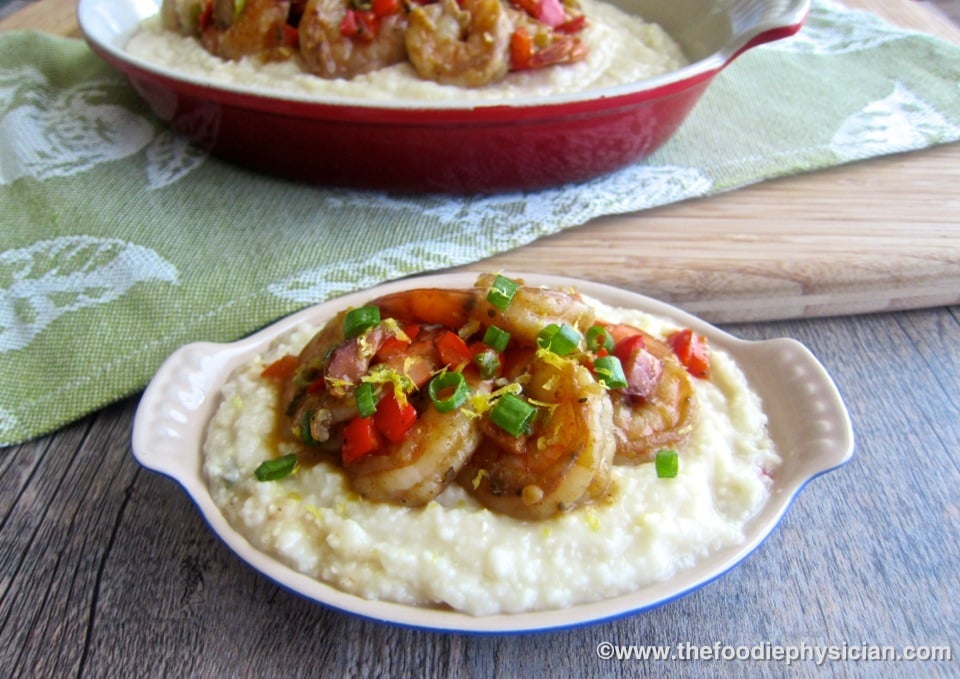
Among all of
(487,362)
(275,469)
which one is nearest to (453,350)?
(487,362)

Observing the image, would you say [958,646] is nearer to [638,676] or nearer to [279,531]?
[638,676]

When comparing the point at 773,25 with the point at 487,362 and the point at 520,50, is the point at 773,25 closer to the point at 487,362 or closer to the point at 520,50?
the point at 520,50

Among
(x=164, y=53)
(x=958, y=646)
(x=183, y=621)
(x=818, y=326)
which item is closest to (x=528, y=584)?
(x=183, y=621)

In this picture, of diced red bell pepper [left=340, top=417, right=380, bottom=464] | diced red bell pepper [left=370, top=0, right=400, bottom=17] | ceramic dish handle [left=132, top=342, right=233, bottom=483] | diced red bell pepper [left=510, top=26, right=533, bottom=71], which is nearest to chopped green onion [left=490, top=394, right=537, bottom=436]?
diced red bell pepper [left=340, top=417, right=380, bottom=464]

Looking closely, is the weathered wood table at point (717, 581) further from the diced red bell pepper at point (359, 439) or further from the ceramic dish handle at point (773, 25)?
the ceramic dish handle at point (773, 25)

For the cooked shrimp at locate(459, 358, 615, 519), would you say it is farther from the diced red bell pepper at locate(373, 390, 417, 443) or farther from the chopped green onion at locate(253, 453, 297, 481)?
the chopped green onion at locate(253, 453, 297, 481)

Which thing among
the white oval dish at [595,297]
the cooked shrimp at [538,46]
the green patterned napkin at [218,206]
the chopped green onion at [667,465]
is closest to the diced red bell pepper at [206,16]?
the green patterned napkin at [218,206]
